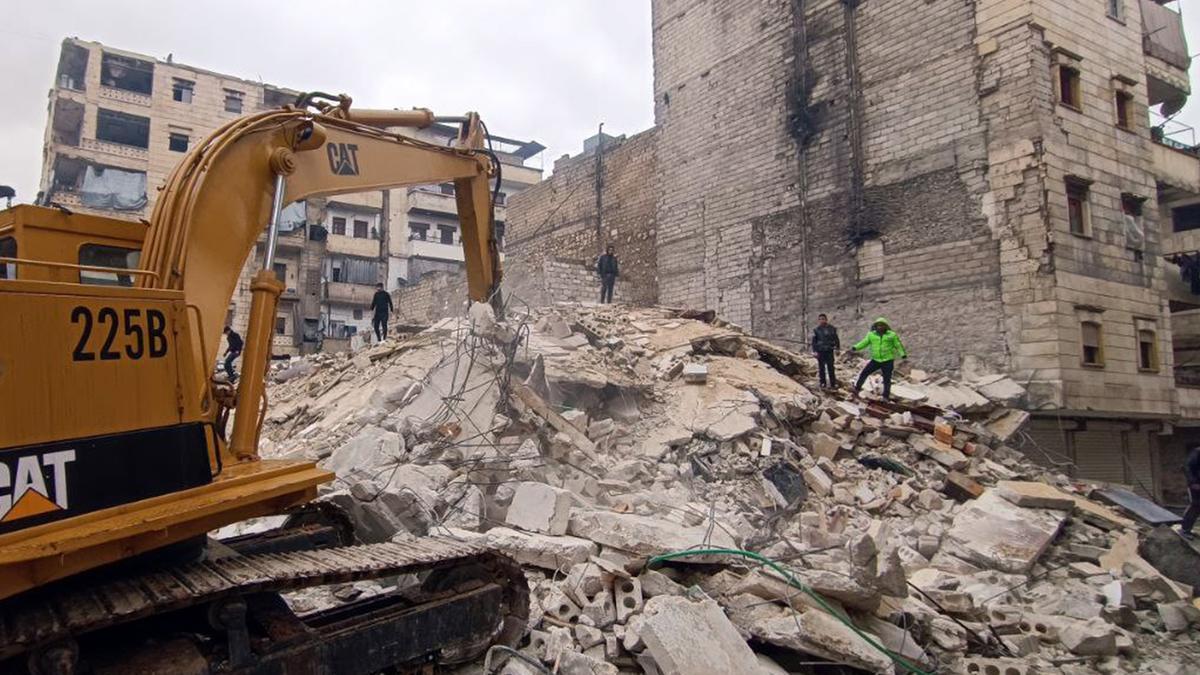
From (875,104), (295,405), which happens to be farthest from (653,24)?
(295,405)

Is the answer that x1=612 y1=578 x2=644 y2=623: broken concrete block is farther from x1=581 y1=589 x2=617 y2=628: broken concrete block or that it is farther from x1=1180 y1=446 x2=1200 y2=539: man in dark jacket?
x1=1180 y1=446 x2=1200 y2=539: man in dark jacket

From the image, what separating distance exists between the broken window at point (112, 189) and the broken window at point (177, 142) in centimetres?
197

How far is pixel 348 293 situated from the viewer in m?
32.5

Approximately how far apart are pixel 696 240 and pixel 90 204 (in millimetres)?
24648

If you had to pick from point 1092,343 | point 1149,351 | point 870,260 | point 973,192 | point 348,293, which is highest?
point 348,293

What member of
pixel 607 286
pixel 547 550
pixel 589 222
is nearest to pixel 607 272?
pixel 607 286

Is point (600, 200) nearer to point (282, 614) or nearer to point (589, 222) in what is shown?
point (589, 222)

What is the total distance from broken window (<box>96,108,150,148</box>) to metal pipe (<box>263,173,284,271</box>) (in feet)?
103

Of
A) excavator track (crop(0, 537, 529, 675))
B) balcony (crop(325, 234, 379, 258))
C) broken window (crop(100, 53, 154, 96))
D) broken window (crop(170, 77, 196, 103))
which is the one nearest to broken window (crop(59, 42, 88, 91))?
broken window (crop(100, 53, 154, 96))

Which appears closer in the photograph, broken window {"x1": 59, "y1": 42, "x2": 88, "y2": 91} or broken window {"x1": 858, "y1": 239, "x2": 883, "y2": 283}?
broken window {"x1": 858, "y1": 239, "x2": 883, "y2": 283}

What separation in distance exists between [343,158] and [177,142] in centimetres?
3145

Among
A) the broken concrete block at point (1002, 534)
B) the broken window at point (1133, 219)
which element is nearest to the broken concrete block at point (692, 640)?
the broken concrete block at point (1002, 534)

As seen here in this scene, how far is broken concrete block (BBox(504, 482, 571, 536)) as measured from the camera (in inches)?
212

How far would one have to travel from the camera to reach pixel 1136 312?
44.1 feet
